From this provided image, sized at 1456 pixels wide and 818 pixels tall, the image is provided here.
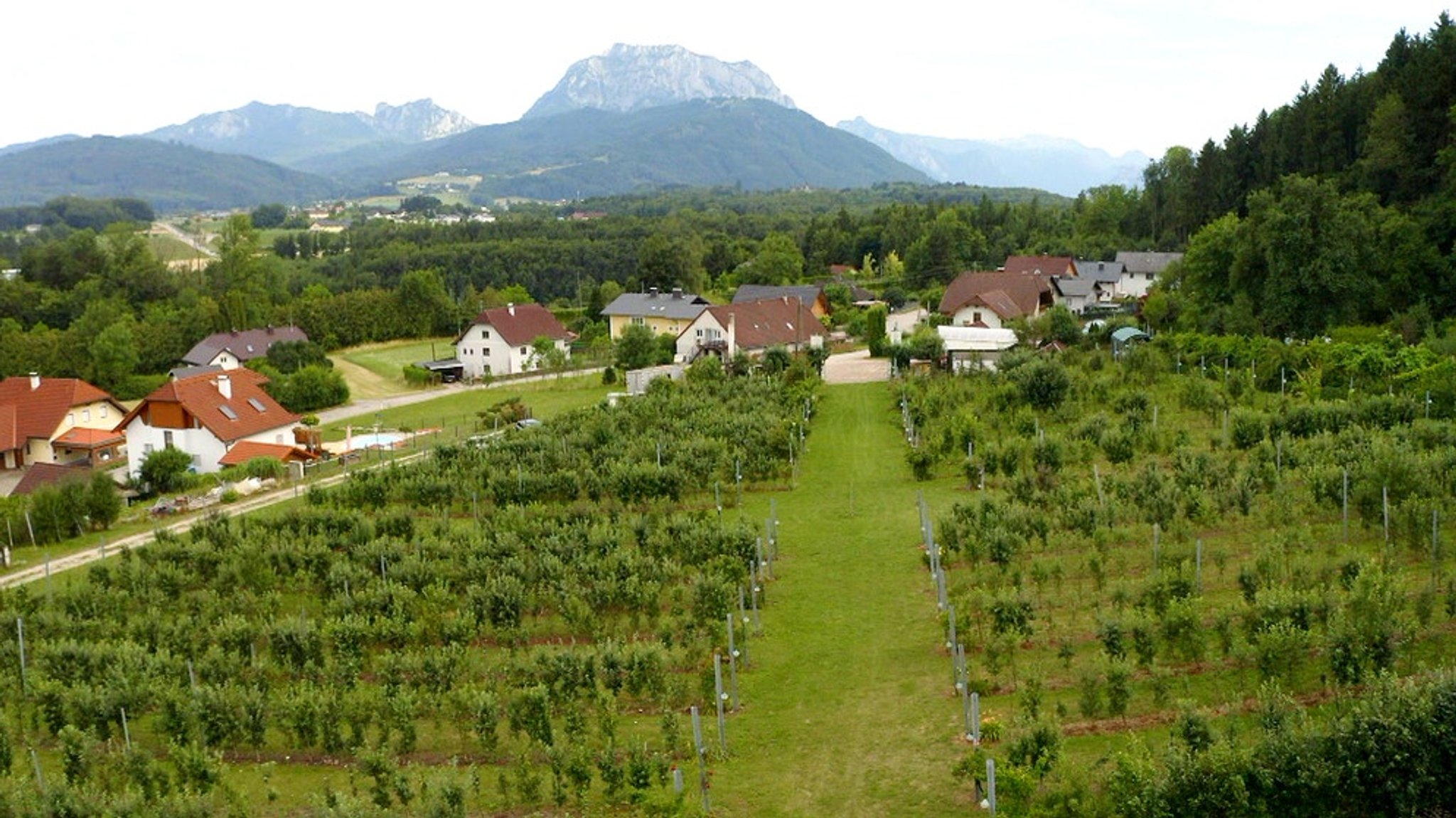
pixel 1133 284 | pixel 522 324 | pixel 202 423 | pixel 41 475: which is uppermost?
pixel 1133 284

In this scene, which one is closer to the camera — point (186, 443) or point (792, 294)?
point (186, 443)

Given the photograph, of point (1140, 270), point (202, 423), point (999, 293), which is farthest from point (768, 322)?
point (202, 423)

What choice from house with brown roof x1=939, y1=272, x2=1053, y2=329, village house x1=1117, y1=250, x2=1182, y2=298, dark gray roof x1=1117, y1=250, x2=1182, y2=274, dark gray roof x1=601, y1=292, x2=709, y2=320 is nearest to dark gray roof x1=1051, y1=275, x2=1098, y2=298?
house with brown roof x1=939, y1=272, x2=1053, y2=329

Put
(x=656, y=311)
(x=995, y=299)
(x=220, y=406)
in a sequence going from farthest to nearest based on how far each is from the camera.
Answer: (x=656, y=311) < (x=995, y=299) < (x=220, y=406)

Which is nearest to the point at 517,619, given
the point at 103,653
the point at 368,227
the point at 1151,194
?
the point at 103,653

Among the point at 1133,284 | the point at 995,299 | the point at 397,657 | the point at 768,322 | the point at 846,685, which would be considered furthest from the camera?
the point at 1133,284

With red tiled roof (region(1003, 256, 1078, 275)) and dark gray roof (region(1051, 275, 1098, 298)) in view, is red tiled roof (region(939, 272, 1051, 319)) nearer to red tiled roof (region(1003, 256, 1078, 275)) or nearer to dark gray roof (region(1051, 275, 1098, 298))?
dark gray roof (region(1051, 275, 1098, 298))

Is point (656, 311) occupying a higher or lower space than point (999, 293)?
higher

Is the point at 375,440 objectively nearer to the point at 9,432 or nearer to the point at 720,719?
the point at 9,432
